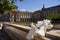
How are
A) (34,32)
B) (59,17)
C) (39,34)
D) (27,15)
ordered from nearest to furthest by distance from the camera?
(39,34) → (34,32) → (59,17) → (27,15)

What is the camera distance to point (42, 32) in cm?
196

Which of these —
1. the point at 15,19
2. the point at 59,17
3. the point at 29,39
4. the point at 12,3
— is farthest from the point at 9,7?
the point at 29,39

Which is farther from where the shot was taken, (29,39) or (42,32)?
(29,39)

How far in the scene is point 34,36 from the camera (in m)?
2.10

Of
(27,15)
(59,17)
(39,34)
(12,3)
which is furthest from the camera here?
(12,3)

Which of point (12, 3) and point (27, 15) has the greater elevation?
point (12, 3)

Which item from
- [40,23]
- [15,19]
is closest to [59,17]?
[40,23]

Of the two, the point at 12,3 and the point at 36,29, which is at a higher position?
the point at 12,3

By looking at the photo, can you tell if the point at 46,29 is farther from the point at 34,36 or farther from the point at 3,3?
the point at 3,3

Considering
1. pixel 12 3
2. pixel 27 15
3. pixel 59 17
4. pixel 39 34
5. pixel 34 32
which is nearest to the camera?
pixel 39 34

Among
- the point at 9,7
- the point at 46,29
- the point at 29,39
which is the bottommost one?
the point at 29,39

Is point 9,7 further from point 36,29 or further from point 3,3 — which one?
point 36,29

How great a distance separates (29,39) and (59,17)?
2.41m

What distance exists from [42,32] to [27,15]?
7.70m
